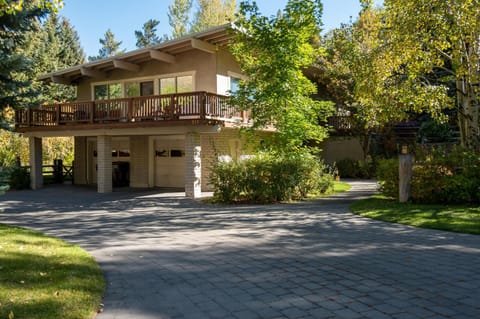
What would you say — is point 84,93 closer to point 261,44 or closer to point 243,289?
point 261,44

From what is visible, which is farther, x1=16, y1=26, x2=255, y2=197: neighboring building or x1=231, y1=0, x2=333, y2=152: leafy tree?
x1=16, y1=26, x2=255, y2=197: neighboring building

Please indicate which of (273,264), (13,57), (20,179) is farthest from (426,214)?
(20,179)

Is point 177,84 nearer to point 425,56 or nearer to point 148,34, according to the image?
point 425,56

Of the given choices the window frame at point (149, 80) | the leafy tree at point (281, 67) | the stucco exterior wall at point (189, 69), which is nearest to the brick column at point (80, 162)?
the window frame at point (149, 80)

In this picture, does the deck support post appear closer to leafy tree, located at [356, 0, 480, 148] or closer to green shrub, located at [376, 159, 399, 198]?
green shrub, located at [376, 159, 399, 198]

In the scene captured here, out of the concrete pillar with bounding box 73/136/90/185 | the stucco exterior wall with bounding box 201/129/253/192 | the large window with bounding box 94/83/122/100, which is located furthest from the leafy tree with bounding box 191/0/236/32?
the stucco exterior wall with bounding box 201/129/253/192

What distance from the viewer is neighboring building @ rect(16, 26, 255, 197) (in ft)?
54.4

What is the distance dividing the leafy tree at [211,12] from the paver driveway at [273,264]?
31547 millimetres

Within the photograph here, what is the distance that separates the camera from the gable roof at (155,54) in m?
17.7

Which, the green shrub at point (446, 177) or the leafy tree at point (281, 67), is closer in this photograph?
the green shrub at point (446, 177)

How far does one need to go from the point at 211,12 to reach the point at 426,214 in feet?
114

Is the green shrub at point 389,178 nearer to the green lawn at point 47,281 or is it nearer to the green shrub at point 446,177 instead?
the green shrub at point 446,177

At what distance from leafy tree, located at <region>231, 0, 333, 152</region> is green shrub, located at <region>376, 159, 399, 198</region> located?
2.77 metres

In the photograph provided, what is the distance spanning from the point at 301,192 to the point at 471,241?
791 centimetres
